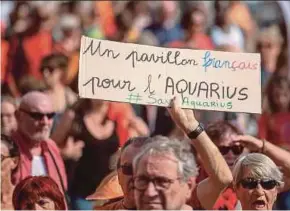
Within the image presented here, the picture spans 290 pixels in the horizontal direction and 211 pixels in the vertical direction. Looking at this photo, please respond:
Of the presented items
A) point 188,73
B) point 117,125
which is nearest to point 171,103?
point 188,73

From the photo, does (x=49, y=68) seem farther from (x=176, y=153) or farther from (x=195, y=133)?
(x=176, y=153)

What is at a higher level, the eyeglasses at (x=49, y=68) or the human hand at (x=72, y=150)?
the eyeglasses at (x=49, y=68)

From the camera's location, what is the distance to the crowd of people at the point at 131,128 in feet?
20.7

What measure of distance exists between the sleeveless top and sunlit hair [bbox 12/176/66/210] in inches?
97.8

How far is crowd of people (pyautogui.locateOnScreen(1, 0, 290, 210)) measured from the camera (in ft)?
20.7

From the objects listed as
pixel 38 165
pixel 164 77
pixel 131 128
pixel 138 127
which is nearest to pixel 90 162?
pixel 131 128

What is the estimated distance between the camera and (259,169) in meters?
6.46

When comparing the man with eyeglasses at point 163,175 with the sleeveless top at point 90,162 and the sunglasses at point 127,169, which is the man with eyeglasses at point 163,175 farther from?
the sleeveless top at point 90,162

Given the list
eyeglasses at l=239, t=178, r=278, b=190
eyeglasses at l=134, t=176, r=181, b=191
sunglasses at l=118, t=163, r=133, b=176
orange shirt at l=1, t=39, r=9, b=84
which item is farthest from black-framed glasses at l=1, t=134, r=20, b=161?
orange shirt at l=1, t=39, r=9, b=84

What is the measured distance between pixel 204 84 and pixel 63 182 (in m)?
1.64

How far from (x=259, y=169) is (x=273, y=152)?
30.1 inches

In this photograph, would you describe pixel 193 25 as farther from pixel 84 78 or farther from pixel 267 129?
pixel 84 78

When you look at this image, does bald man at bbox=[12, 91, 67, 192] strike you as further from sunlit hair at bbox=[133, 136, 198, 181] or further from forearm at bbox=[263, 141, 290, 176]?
sunlit hair at bbox=[133, 136, 198, 181]

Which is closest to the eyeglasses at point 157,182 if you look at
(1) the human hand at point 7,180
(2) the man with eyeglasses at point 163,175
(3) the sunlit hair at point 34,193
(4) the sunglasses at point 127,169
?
(2) the man with eyeglasses at point 163,175
